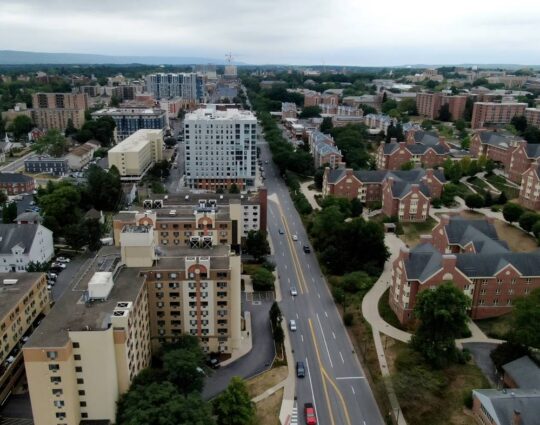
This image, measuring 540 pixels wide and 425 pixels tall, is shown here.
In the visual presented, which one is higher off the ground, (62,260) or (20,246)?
(20,246)

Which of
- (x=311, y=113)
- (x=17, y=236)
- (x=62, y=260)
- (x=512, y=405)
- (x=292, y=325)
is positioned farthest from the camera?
(x=311, y=113)

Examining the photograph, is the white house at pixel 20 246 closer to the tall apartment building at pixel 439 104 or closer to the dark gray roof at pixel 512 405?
the dark gray roof at pixel 512 405

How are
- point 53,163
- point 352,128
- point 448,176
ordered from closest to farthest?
point 448,176, point 53,163, point 352,128

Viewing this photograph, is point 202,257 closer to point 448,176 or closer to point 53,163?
point 448,176

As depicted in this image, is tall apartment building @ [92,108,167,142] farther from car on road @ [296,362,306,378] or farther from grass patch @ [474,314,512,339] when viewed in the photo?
grass patch @ [474,314,512,339]

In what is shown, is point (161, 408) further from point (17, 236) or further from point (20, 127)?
point (20, 127)

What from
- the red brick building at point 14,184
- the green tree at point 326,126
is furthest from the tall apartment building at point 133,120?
the red brick building at point 14,184

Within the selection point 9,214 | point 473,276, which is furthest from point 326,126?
point 473,276

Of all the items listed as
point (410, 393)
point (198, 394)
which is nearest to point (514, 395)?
point (410, 393)
